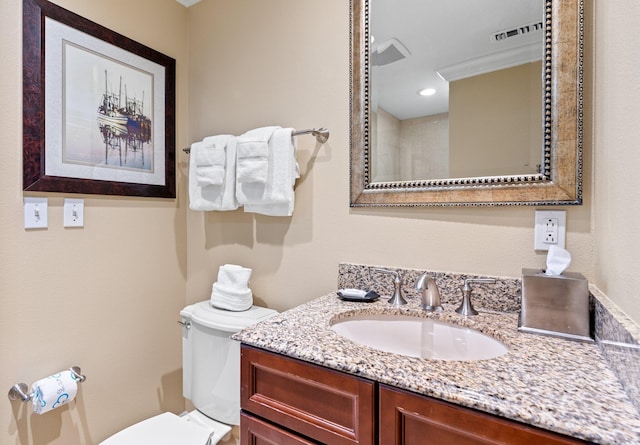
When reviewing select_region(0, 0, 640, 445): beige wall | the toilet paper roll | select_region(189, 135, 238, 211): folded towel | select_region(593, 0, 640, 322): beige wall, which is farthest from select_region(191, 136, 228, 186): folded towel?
select_region(593, 0, 640, 322): beige wall

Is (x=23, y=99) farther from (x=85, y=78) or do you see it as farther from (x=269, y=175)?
(x=269, y=175)

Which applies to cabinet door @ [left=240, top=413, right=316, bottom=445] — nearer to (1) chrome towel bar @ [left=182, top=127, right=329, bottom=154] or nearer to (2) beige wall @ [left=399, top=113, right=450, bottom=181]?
(2) beige wall @ [left=399, top=113, right=450, bottom=181]

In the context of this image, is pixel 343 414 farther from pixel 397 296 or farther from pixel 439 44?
pixel 439 44

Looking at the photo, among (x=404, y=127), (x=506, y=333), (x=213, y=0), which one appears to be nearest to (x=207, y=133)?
(x=213, y=0)

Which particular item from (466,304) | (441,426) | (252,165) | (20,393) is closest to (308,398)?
(441,426)

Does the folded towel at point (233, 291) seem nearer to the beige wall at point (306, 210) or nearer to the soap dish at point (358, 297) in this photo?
→ the beige wall at point (306, 210)

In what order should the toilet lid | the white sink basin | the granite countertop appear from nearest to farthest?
the granite countertop → the white sink basin → the toilet lid

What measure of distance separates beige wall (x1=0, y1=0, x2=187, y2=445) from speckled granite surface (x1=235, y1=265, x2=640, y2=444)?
38.5 inches

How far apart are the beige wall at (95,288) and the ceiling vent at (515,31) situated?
5.11 feet

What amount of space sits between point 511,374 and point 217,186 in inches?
53.6

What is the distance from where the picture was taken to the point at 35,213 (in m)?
1.29

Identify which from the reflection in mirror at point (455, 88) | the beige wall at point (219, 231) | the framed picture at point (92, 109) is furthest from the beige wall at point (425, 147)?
the framed picture at point (92, 109)

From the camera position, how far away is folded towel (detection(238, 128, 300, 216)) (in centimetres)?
139

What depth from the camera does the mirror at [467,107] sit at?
100cm
